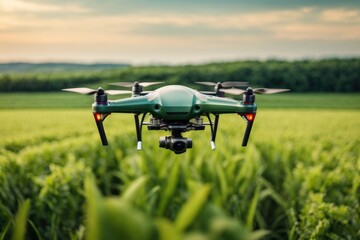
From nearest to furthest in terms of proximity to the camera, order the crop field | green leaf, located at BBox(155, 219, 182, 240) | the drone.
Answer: green leaf, located at BBox(155, 219, 182, 240) → the drone → the crop field

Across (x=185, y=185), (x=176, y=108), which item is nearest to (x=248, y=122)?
(x=176, y=108)

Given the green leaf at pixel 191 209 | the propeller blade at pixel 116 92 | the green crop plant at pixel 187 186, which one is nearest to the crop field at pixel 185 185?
the green crop plant at pixel 187 186

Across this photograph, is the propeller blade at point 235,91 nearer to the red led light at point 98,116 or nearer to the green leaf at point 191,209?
the red led light at point 98,116

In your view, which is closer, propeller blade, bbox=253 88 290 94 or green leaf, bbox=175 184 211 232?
green leaf, bbox=175 184 211 232

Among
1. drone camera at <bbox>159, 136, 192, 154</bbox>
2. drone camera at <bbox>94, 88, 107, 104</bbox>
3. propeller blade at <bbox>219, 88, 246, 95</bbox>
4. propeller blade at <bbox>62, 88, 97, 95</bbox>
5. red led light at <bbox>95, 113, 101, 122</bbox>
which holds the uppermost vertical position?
propeller blade at <bbox>62, 88, 97, 95</bbox>

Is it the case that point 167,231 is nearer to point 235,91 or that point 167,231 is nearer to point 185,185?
point 235,91

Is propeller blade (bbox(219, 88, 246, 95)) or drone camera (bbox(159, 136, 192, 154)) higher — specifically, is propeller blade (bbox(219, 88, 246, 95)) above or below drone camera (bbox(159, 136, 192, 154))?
above

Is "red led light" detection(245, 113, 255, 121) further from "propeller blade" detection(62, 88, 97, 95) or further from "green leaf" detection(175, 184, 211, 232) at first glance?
"green leaf" detection(175, 184, 211, 232)

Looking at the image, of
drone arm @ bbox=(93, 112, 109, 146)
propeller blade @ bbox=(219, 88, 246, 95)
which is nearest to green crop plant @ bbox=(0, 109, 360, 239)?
propeller blade @ bbox=(219, 88, 246, 95)
